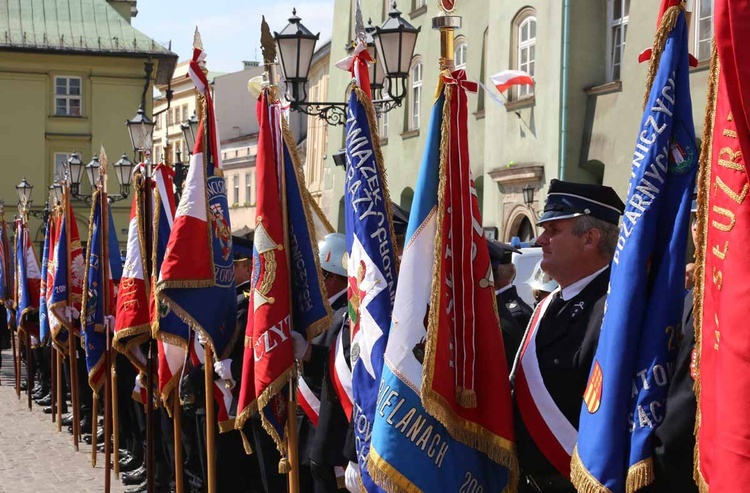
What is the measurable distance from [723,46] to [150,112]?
149ft

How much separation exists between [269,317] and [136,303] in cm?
352

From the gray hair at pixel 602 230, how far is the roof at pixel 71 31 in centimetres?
4333

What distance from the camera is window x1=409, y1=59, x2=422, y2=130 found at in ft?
90.3

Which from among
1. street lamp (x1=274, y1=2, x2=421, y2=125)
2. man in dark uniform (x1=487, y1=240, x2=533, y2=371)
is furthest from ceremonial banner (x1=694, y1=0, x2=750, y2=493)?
street lamp (x1=274, y1=2, x2=421, y2=125)

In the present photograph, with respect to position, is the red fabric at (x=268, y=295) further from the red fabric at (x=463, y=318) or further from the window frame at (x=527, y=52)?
the window frame at (x=527, y=52)

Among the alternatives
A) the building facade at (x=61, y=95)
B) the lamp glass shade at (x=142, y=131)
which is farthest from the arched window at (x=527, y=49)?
the building facade at (x=61, y=95)

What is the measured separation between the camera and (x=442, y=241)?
479 centimetres

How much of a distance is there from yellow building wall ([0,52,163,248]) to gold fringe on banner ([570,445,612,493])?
4320 cm

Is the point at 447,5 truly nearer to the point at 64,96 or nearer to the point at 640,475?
the point at 640,475

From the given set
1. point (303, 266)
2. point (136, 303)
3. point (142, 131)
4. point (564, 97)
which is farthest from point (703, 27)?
point (303, 266)

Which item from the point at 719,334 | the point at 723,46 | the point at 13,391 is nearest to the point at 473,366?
the point at 719,334

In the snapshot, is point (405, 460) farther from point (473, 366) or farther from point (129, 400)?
point (129, 400)

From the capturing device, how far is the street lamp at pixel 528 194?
21172mm

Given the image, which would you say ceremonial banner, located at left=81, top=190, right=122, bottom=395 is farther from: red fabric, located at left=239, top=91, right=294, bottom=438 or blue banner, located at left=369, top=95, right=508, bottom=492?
blue banner, located at left=369, top=95, right=508, bottom=492
